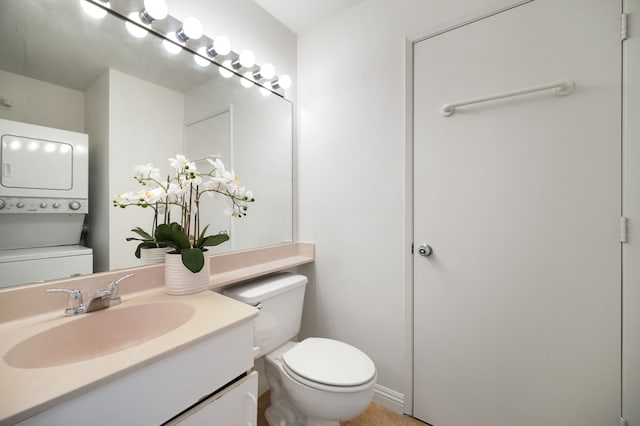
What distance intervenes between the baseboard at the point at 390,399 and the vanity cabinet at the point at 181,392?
0.86 meters

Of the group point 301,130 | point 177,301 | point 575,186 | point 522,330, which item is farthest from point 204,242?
point 575,186

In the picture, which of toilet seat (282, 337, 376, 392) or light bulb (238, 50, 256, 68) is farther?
light bulb (238, 50, 256, 68)

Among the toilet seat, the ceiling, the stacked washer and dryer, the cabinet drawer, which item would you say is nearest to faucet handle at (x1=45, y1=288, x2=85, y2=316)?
the stacked washer and dryer

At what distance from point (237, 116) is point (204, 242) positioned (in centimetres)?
80

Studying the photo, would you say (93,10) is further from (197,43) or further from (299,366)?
(299,366)

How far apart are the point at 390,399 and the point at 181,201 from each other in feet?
4.94

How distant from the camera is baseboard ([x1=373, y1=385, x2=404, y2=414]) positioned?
4.48 ft

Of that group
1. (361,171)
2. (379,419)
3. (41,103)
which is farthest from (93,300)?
(379,419)

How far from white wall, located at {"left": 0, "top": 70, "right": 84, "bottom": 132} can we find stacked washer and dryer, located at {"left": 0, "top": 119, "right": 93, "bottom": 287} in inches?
1.0

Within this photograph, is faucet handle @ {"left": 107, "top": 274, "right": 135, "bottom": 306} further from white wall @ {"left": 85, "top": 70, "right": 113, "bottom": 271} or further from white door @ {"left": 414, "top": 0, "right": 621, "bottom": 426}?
white door @ {"left": 414, "top": 0, "right": 621, "bottom": 426}

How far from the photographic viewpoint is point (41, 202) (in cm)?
86

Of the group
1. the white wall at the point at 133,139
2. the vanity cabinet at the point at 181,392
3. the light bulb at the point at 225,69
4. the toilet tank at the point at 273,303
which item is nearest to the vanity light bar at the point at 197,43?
the light bulb at the point at 225,69

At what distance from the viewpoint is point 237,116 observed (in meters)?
1.48

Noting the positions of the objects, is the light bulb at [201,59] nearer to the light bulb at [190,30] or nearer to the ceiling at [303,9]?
the light bulb at [190,30]
